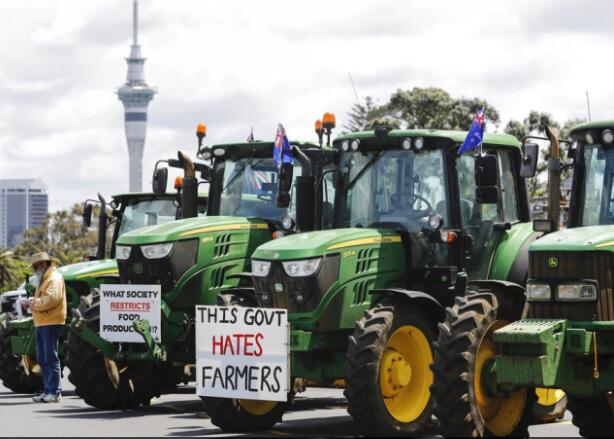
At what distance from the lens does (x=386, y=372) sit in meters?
12.5

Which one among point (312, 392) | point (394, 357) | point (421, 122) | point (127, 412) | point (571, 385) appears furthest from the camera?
point (421, 122)

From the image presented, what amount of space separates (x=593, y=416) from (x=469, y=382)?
1.04 metres

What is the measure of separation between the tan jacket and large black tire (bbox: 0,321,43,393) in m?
2.53

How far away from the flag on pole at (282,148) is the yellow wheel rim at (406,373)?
2953 mm

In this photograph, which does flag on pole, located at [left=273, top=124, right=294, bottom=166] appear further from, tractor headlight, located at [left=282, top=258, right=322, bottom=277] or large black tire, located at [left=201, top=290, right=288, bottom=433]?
tractor headlight, located at [left=282, top=258, right=322, bottom=277]

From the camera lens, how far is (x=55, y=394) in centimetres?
1683

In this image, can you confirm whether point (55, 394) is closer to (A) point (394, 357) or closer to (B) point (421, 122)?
(A) point (394, 357)

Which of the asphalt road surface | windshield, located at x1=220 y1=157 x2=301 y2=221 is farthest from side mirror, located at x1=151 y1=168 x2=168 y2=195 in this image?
the asphalt road surface

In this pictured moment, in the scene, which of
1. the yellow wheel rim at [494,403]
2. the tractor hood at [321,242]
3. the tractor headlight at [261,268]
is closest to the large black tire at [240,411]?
the tractor headlight at [261,268]

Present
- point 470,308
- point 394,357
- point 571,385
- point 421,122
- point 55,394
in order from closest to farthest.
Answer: point 571,385 → point 470,308 → point 394,357 → point 55,394 → point 421,122

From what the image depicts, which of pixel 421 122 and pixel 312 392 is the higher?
pixel 421 122

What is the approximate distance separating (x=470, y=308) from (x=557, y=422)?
8.98ft

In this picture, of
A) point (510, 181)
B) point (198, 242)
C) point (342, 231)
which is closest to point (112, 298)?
point (198, 242)

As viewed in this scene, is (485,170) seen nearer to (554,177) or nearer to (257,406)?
(554,177)
